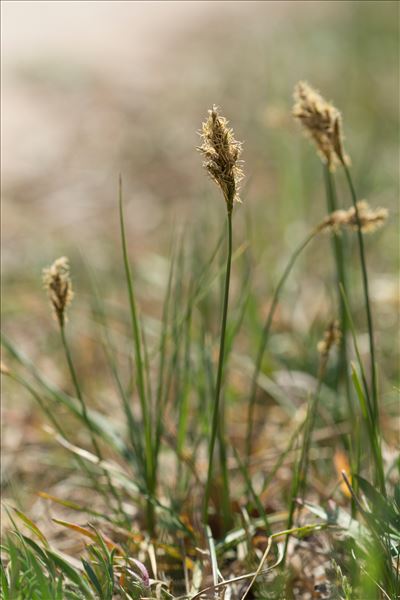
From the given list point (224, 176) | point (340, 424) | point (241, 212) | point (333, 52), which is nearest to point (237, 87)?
point (333, 52)

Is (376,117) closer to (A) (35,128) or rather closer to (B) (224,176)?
(A) (35,128)

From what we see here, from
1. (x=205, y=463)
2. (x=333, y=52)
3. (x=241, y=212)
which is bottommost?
(x=205, y=463)

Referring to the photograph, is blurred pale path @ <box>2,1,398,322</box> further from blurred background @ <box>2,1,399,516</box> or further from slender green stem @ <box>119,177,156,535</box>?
slender green stem @ <box>119,177,156,535</box>

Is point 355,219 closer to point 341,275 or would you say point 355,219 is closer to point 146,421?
point 341,275

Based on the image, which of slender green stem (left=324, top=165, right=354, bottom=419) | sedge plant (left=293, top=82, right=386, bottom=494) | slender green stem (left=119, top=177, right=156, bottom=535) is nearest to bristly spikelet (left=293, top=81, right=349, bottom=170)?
sedge plant (left=293, top=82, right=386, bottom=494)

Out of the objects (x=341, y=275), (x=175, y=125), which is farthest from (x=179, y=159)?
(x=341, y=275)

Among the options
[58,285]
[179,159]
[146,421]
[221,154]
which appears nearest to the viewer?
[221,154]
